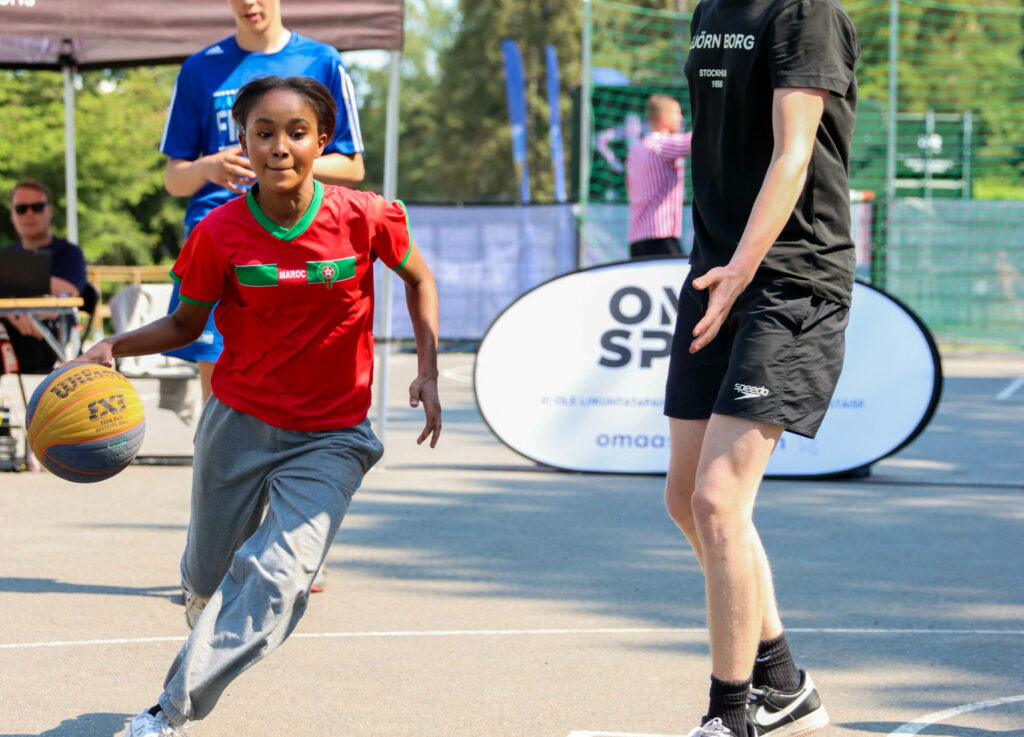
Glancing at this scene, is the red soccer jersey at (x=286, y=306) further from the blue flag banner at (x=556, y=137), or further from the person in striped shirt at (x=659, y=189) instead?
the blue flag banner at (x=556, y=137)

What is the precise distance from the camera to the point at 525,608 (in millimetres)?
5066

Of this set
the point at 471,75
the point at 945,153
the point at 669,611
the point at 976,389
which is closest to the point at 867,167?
the point at 945,153

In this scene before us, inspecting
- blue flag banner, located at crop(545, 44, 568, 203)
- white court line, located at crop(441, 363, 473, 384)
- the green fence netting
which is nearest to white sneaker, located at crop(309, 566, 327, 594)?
white court line, located at crop(441, 363, 473, 384)

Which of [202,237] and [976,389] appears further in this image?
[976,389]

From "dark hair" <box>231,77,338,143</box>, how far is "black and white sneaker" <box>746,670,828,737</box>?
6.38 feet

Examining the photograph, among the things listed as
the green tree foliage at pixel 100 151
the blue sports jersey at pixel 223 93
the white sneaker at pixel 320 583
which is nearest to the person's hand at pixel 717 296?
the blue sports jersey at pixel 223 93

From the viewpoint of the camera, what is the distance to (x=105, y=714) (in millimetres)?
3742

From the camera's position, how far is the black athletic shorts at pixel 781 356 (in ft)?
10.7

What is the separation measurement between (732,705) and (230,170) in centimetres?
258

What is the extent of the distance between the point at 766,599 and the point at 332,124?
1.76m

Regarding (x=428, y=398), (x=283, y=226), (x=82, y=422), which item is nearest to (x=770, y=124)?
(x=428, y=398)

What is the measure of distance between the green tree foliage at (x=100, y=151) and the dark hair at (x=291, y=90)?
28.3 metres

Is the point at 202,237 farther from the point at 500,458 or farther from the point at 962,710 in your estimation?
the point at 500,458

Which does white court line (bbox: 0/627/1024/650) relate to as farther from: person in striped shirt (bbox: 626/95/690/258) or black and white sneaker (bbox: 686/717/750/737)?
person in striped shirt (bbox: 626/95/690/258)
